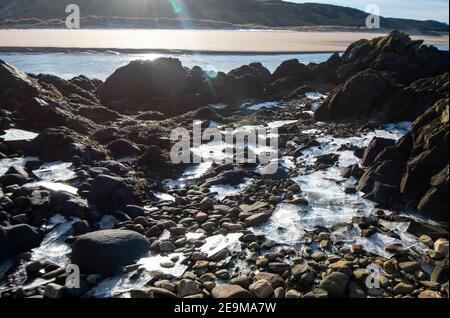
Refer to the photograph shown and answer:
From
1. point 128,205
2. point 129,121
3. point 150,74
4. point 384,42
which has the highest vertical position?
point 384,42

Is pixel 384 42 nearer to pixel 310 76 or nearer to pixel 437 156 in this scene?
pixel 310 76

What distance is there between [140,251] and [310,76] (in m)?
17.3

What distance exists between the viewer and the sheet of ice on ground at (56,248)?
225 inches

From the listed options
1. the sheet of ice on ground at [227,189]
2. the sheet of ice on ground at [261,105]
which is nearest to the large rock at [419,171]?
the sheet of ice on ground at [227,189]

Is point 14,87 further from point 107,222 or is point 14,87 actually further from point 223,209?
point 223,209

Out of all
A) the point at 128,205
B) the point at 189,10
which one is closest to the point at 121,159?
the point at 128,205

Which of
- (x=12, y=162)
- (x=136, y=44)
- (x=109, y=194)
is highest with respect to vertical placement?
(x=136, y=44)

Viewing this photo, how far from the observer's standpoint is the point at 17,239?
233 inches

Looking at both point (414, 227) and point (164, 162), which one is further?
point (164, 162)

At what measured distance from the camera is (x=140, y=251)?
586 cm

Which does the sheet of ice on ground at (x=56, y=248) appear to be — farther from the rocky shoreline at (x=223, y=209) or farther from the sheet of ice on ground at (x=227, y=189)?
the sheet of ice on ground at (x=227, y=189)

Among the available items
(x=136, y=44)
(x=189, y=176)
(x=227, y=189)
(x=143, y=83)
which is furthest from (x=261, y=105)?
(x=136, y=44)

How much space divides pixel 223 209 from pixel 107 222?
1.88m
